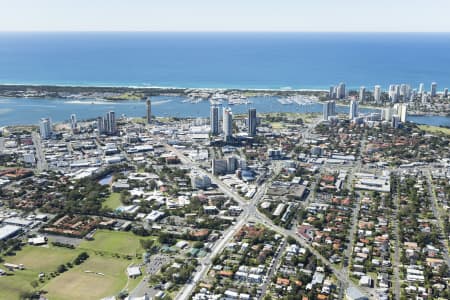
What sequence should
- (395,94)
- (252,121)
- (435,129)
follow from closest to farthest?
(252,121) → (435,129) → (395,94)

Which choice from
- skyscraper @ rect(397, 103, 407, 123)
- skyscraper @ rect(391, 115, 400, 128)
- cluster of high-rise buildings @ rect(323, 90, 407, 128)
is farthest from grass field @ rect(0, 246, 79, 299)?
skyscraper @ rect(397, 103, 407, 123)

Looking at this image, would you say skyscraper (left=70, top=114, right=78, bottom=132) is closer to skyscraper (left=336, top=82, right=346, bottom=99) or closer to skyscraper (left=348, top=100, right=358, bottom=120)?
skyscraper (left=348, top=100, right=358, bottom=120)

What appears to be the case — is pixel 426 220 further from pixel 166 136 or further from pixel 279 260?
pixel 166 136

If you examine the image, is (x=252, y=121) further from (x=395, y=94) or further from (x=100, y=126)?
(x=395, y=94)

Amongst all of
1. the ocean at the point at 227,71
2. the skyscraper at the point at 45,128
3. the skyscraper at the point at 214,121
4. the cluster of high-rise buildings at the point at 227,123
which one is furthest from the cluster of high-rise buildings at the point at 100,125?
the ocean at the point at 227,71

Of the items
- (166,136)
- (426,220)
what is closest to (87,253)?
(426,220)

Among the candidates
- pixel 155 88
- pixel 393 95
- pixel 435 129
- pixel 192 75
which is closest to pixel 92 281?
pixel 435 129
